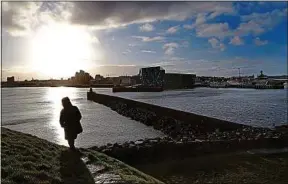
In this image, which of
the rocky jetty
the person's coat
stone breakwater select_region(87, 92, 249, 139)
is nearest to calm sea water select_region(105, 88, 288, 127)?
stone breakwater select_region(87, 92, 249, 139)

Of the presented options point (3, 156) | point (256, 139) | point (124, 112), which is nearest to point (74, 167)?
point (3, 156)

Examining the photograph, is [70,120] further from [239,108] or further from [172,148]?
[239,108]

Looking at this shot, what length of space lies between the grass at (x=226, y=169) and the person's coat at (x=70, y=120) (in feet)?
12.3

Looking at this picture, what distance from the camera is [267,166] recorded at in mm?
11672

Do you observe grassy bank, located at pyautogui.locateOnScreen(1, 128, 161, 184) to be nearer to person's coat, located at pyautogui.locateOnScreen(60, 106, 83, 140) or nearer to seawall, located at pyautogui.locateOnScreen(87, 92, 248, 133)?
person's coat, located at pyautogui.locateOnScreen(60, 106, 83, 140)

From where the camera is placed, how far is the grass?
1017 cm

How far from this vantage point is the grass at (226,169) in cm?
1017

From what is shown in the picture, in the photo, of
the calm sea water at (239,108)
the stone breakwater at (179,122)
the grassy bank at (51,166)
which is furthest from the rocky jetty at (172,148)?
the calm sea water at (239,108)

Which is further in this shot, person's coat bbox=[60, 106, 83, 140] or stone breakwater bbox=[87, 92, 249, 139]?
stone breakwater bbox=[87, 92, 249, 139]

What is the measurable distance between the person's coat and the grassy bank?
59 cm

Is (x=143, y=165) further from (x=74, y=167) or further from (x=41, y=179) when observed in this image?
(x=41, y=179)

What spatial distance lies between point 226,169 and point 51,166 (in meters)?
7.02

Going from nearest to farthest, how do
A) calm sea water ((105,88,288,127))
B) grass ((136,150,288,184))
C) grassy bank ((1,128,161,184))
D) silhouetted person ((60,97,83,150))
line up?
grassy bank ((1,128,161,184)) → silhouetted person ((60,97,83,150)) → grass ((136,150,288,184)) → calm sea water ((105,88,288,127))

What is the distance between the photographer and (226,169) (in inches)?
446
